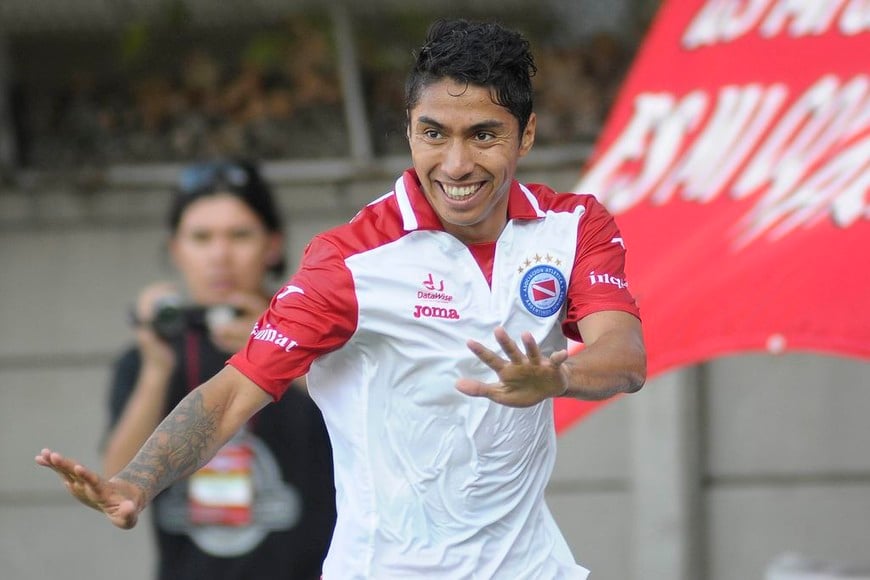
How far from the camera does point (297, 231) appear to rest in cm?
703

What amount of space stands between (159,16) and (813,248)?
3885 millimetres

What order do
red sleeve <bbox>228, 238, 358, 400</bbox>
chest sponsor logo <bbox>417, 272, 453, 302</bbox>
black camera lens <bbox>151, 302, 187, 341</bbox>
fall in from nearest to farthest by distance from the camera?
red sleeve <bbox>228, 238, 358, 400</bbox>, chest sponsor logo <bbox>417, 272, 453, 302</bbox>, black camera lens <bbox>151, 302, 187, 341</bbox>

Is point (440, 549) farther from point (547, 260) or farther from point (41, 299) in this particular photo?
point (41, 299)

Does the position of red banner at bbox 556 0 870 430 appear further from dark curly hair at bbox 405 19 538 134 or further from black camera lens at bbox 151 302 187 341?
dark curly hair at bbox 405 19 538 134

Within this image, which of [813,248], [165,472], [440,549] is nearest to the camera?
[165,472]

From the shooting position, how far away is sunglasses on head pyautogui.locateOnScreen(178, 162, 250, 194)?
431 centimetres

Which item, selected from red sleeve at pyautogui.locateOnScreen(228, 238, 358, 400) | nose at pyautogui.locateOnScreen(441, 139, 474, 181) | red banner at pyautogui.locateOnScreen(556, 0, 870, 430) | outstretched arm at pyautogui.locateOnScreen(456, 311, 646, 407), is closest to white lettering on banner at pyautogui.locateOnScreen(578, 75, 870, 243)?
red banner at pyautogui.locateOnScreen(556, 0, 870, 430)

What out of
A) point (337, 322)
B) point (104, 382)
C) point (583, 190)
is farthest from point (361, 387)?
point (104, 382)

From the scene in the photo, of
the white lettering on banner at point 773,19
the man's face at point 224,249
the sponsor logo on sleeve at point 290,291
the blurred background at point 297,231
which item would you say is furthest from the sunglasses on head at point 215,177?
the blurred background at point 297,231

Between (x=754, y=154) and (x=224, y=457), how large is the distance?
1.76 meters

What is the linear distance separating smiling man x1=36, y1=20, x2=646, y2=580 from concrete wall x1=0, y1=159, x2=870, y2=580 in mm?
3562

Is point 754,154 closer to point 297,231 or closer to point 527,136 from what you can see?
point 527,136

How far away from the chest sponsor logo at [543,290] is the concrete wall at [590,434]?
3.58m

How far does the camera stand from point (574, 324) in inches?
123
